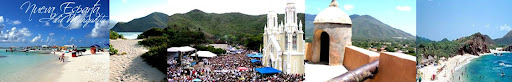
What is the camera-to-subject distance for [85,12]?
745 cm

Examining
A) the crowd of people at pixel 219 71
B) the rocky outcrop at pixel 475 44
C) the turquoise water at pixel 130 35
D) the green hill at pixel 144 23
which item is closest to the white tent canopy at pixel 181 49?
the crowd of people at pixel 219 71

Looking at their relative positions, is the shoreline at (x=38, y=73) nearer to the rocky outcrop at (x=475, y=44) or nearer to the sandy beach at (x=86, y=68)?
the sandy beach at (x=86, y=68)

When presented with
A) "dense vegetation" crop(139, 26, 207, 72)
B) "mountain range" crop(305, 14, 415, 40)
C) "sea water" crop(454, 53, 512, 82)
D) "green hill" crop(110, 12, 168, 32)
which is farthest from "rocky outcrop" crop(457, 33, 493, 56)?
"green hill" crop(110, 12, 168, 32)

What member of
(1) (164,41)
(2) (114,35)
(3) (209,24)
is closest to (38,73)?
(2) (114,35)

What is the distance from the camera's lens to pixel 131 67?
7453 millimetres

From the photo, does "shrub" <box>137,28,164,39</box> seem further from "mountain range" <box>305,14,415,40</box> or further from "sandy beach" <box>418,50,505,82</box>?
"sandy beach" <box>418,50,505,82</box>

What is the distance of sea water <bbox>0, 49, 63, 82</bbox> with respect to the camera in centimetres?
779

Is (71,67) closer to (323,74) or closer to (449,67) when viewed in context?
(323,74)

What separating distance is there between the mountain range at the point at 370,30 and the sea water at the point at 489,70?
4143 mm

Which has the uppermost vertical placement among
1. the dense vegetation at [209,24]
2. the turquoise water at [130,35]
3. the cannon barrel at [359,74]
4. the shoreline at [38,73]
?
the dense vegetation at [209,24]

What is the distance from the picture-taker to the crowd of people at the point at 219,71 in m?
6.71

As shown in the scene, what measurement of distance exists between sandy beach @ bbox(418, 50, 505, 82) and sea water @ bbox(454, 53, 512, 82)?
0.18 ft

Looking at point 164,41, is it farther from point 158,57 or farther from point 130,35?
point 130,35

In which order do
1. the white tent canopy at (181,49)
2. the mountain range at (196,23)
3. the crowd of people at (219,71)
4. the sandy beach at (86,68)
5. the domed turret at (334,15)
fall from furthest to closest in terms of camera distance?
the sandy beach at (86,68), the white tent canopy at (181,49), the domed turret at (334,15), the mountain range at (196,23), the crowd of people at (219,71)
